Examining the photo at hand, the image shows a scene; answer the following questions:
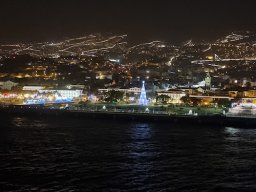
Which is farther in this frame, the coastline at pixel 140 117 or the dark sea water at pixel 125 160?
the coastline at pixel 140 117

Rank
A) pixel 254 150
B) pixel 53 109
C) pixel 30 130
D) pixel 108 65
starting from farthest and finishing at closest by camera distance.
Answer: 1. pixel 108 65
2. pixel 53 109
3. pixel 30 130
4. pixel 254 150

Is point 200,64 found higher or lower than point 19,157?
higher

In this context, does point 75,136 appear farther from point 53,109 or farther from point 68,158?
point 53,109

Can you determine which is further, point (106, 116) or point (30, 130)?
point (106, 116)

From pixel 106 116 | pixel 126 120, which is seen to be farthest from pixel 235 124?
pixel 106 116

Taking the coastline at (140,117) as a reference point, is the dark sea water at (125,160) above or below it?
below

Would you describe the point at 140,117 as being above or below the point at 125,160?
above
